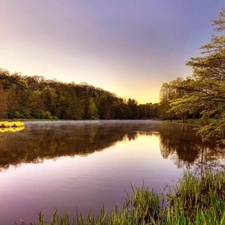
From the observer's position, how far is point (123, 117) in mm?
151125

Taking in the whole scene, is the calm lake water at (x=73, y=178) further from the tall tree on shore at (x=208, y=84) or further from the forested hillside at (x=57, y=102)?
the forested hillside at (x=57, y=102)

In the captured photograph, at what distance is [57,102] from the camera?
105 meters

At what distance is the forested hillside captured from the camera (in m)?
82.8

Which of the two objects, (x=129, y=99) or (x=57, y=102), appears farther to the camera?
(x=129, y=99)

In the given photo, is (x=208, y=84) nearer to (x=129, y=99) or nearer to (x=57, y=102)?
(x=57, y=102)

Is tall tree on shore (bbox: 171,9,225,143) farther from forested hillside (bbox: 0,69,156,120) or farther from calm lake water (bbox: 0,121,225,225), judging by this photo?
forested hillside (bbox: 0,69,156,120)

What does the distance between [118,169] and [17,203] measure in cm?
649

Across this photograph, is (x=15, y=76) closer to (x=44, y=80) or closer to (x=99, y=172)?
(x=44, y=80)

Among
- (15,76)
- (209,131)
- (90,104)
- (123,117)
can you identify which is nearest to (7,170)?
(209,131)

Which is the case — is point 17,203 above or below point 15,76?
below

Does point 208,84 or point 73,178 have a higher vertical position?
point 208,84

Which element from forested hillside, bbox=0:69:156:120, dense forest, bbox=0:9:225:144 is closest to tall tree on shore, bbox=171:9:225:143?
dense forest, bbox=0:9:225:144

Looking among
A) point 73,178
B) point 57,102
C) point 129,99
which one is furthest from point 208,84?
point 129,99

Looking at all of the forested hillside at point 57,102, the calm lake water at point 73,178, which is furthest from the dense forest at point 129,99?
the calm lake water at point 73,178
